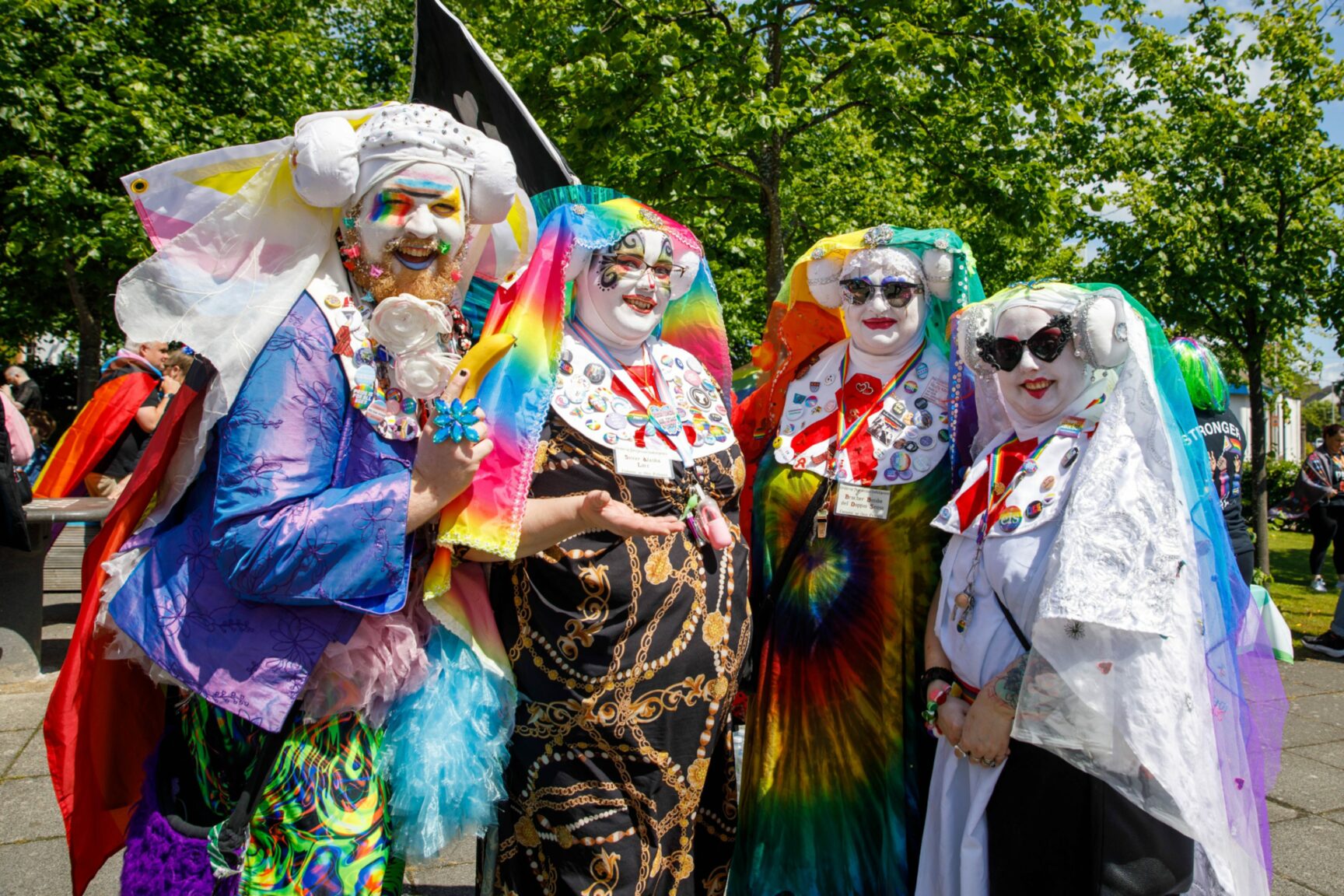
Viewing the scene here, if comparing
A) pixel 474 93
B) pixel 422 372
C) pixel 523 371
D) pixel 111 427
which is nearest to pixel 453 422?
pixel 422 372

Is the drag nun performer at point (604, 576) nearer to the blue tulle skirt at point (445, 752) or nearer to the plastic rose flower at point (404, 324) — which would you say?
the blue tulle skirt at point (445, 752)

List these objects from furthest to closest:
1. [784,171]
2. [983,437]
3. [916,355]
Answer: [784,171] < [916,355] < [983,437]

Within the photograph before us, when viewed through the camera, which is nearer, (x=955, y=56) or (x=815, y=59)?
(x=955, y=56)

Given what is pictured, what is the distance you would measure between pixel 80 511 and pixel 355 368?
440 centimetres

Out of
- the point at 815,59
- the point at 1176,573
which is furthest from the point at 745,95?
the point at 1176,573

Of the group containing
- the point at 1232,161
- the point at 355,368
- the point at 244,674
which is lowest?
the point at 244,674

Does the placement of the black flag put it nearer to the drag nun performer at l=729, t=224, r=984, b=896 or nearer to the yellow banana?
the drag nun performer at l=729, t=224, r=984, b=896

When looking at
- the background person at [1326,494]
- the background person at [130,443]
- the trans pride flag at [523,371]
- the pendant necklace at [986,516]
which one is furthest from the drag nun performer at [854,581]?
the background person at [1326,494]

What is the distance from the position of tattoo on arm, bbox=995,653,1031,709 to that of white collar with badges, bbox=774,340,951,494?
0.62 m

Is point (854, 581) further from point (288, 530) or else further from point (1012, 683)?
point (288, 530)

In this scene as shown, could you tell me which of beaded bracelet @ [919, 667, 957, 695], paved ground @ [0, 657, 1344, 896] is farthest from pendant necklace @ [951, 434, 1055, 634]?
paved ground @ [0, 657, 1344, 896]

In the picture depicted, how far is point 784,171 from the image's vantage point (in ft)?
22.9

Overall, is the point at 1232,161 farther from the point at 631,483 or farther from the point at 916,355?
the point at 631,483

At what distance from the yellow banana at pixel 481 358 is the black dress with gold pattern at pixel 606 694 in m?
0.39
